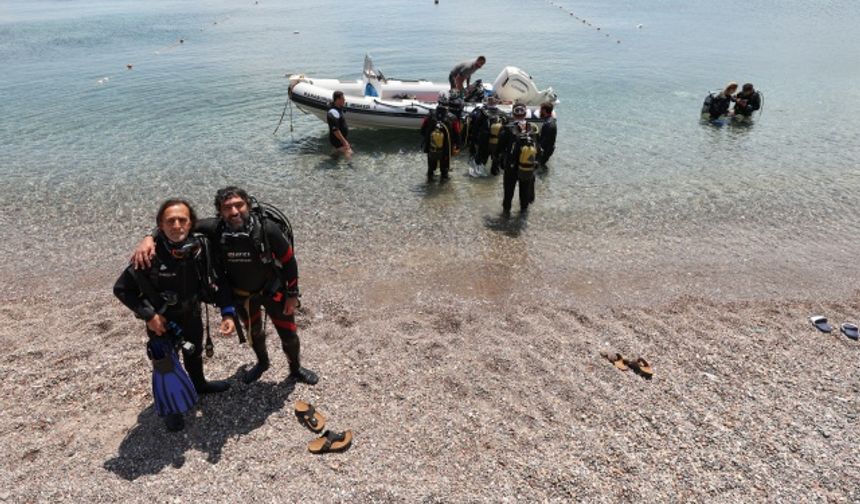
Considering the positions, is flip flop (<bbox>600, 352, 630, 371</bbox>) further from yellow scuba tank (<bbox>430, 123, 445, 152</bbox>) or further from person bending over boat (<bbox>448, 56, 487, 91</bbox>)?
person bending over boat (<bbox>448, 56, 487, 91</bbox>)

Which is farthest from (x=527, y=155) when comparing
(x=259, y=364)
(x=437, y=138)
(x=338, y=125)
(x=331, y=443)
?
(x=331, y=443)

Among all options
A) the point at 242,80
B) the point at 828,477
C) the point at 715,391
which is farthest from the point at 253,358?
the point at 242,80

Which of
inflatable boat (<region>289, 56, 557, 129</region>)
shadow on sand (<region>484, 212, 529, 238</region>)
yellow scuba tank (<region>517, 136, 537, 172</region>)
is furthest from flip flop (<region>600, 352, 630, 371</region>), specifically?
inflatable boat (<region>289, 56, 557, 129</region>)

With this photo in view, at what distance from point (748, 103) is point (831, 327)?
10.6 m

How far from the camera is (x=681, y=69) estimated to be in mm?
21328

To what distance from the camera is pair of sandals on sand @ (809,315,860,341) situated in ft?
17.4

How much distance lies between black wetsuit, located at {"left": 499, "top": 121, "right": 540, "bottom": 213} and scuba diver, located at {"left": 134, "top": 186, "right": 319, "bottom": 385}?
4.79m

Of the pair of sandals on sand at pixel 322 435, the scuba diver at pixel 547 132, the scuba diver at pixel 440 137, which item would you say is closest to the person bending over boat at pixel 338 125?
the scuba diver at pixel 440 137

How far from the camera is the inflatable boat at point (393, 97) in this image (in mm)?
12320

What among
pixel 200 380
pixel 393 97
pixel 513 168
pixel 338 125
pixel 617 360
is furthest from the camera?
pixel 393 97

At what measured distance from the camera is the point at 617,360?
4.86m

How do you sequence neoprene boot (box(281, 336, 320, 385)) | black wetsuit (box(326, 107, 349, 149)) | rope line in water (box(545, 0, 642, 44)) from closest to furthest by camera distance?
neoprene boot (box(281, 336, 320, 385)), black wetsuit (box(326, 107, 349, 149)), rope line in water (box(545, 0, 642, 44))

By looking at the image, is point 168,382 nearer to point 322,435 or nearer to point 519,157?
point 322,435

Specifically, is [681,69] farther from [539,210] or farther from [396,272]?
[396,272]
